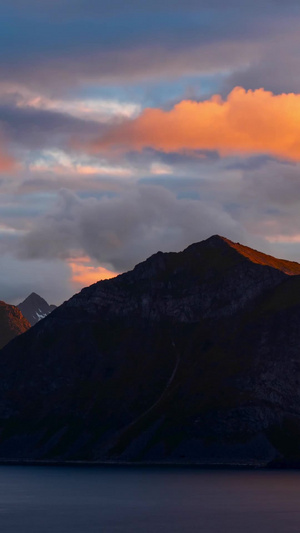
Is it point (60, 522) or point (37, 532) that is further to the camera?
point (60, 522)

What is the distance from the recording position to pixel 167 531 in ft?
600

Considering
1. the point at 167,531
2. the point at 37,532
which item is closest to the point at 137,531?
the point at 167,531

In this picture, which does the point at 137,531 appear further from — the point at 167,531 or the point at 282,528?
the point at 282,528

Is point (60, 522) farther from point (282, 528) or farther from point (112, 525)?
point (282, 528)

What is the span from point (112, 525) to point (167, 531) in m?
15.2

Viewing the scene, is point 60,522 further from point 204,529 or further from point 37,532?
point 204,529

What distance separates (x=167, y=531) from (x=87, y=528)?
54.5ft

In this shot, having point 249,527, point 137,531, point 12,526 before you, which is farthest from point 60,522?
point 249,527

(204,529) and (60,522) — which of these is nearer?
(204,529)

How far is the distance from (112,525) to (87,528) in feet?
22.4

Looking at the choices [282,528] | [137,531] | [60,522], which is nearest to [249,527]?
[282,528]

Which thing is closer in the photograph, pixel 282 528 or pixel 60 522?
pixel 282 528

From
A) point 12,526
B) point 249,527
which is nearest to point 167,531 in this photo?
point 249,527

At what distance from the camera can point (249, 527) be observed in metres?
190
